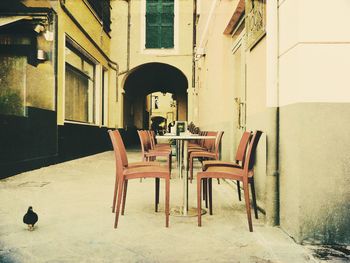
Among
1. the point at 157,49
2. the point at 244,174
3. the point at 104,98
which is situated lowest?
the point at 244,174

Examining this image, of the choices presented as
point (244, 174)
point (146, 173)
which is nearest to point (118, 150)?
point (146, 173)

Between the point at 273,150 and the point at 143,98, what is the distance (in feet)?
56.6

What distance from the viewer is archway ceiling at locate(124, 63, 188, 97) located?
15375mm

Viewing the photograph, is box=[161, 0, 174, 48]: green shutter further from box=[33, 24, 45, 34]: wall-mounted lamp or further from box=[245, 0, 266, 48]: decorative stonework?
box=[245, 0, 266, 48]: decorative stonework

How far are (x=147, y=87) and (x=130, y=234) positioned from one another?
17.2 meters

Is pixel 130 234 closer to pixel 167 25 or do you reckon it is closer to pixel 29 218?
pixel 29 218

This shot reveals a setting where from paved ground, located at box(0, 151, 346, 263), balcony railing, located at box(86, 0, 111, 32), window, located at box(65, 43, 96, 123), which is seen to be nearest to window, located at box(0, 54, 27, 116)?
window, located at box(65, 43, 96, 123)

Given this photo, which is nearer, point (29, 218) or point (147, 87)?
point (29, 218)

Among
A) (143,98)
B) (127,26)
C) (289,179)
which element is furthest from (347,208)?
(143,98)

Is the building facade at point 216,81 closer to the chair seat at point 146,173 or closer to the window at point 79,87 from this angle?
the window at point 79,87

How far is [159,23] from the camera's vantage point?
46.1 ft

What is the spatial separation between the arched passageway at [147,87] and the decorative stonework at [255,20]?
10.0m

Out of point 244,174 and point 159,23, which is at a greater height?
point 159,23

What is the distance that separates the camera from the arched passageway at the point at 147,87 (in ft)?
51.0
